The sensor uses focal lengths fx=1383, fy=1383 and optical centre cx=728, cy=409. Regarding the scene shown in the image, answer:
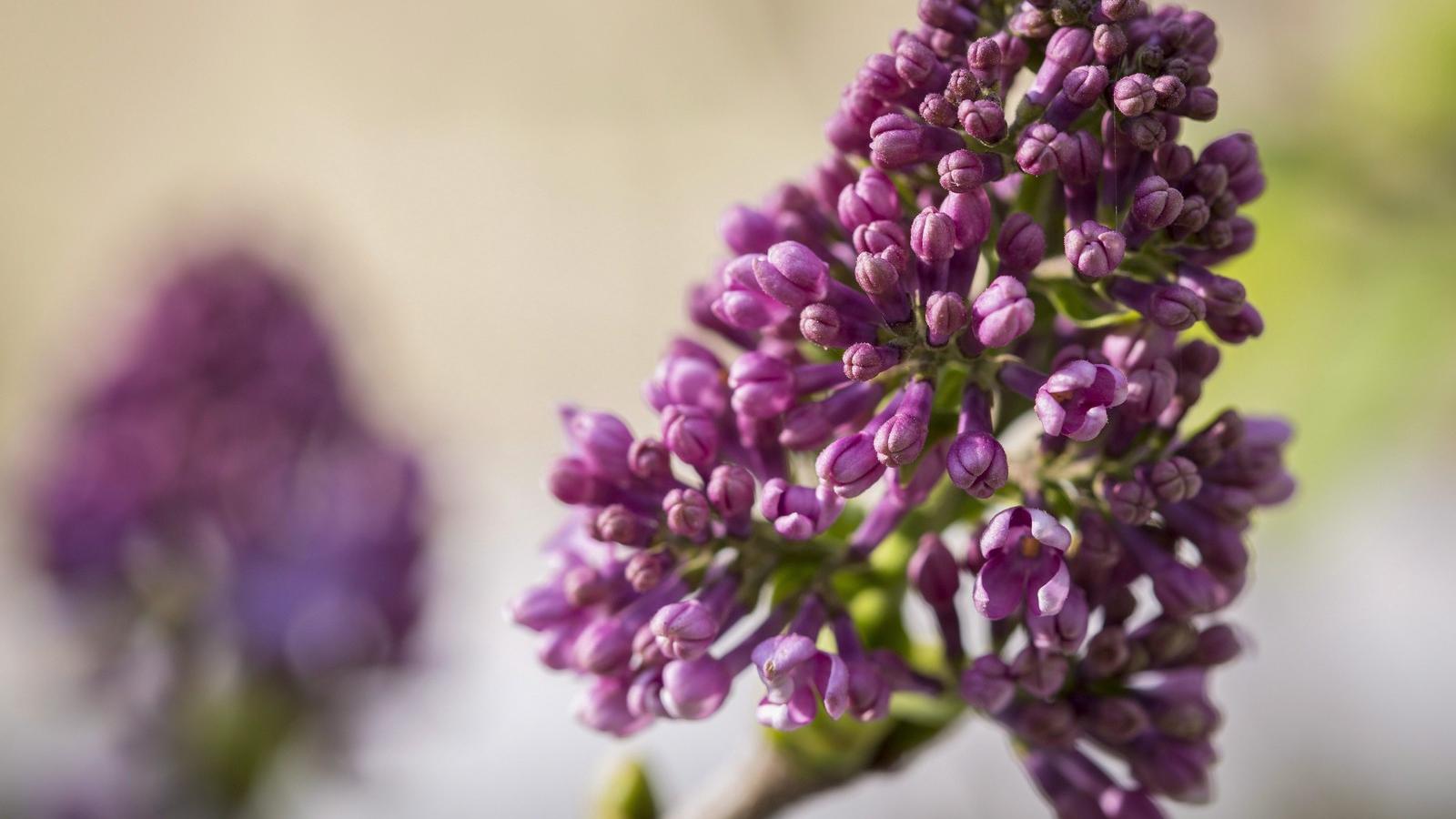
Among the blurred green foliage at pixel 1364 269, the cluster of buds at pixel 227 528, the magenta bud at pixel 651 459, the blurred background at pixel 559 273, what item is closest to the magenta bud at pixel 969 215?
the magenta bud at pixel 651 459

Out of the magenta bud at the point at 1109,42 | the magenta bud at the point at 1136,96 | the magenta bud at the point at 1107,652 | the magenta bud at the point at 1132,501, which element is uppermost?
the magenta bud at the point at 1109,42

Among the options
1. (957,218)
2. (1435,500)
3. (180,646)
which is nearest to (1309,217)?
(957,218)

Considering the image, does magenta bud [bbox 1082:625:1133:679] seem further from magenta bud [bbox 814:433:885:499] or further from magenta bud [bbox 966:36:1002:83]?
magenta bud [bbox 966:36:1002:83]

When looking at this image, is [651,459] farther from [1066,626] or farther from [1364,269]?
[1364,269]

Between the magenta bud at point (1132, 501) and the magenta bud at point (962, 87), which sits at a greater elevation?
the magenta bud at point (962, 87)

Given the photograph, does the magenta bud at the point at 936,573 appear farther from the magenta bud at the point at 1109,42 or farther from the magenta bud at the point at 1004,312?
the magenta bud at the point at 1109,42

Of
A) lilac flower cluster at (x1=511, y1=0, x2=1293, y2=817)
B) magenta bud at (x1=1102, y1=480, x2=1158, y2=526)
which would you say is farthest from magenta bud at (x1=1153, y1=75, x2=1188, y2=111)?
magenta bud at (x1=1102, y1=480, x2=1158, y2=526)
